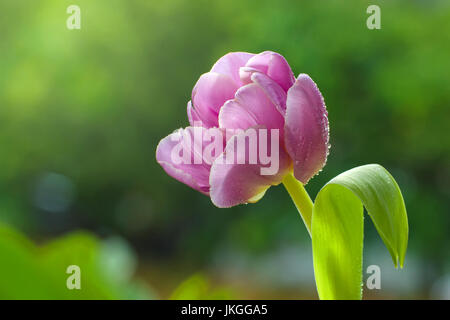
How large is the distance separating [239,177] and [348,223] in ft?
0.15

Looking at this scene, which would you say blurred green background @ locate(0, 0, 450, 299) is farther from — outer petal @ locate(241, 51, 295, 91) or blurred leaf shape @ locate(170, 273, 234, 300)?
blurred leaf shape @ locate(170, 273, 234, 300)

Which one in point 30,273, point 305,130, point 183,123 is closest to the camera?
point 30,273

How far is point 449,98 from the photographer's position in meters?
3.89

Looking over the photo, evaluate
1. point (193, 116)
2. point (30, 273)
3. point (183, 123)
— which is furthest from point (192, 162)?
point (183, 123)

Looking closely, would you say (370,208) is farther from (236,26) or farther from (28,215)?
(28,215)

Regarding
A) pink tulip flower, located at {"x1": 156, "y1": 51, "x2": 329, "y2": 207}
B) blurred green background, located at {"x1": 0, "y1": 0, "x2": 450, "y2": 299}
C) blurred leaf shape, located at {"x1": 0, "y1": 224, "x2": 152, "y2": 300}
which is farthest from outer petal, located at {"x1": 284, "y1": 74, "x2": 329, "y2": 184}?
blurred green background, located at {"x1": 0, "y1": 0, "x2": 450, "y2": 299}

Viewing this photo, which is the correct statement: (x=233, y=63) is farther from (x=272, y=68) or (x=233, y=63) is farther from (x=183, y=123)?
(x=183, y=123)

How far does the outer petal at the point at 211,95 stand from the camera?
0.24 m

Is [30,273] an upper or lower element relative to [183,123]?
lower

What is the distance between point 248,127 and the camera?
0.22m

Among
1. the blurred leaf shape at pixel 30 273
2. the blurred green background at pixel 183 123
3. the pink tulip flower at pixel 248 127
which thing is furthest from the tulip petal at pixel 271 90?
the blurred green background at pixel 183 123

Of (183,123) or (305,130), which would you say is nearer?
(305,130)

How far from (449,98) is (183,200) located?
9.33 ft

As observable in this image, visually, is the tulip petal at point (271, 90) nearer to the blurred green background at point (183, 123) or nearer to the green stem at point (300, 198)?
the green stem at point (300, 198)
